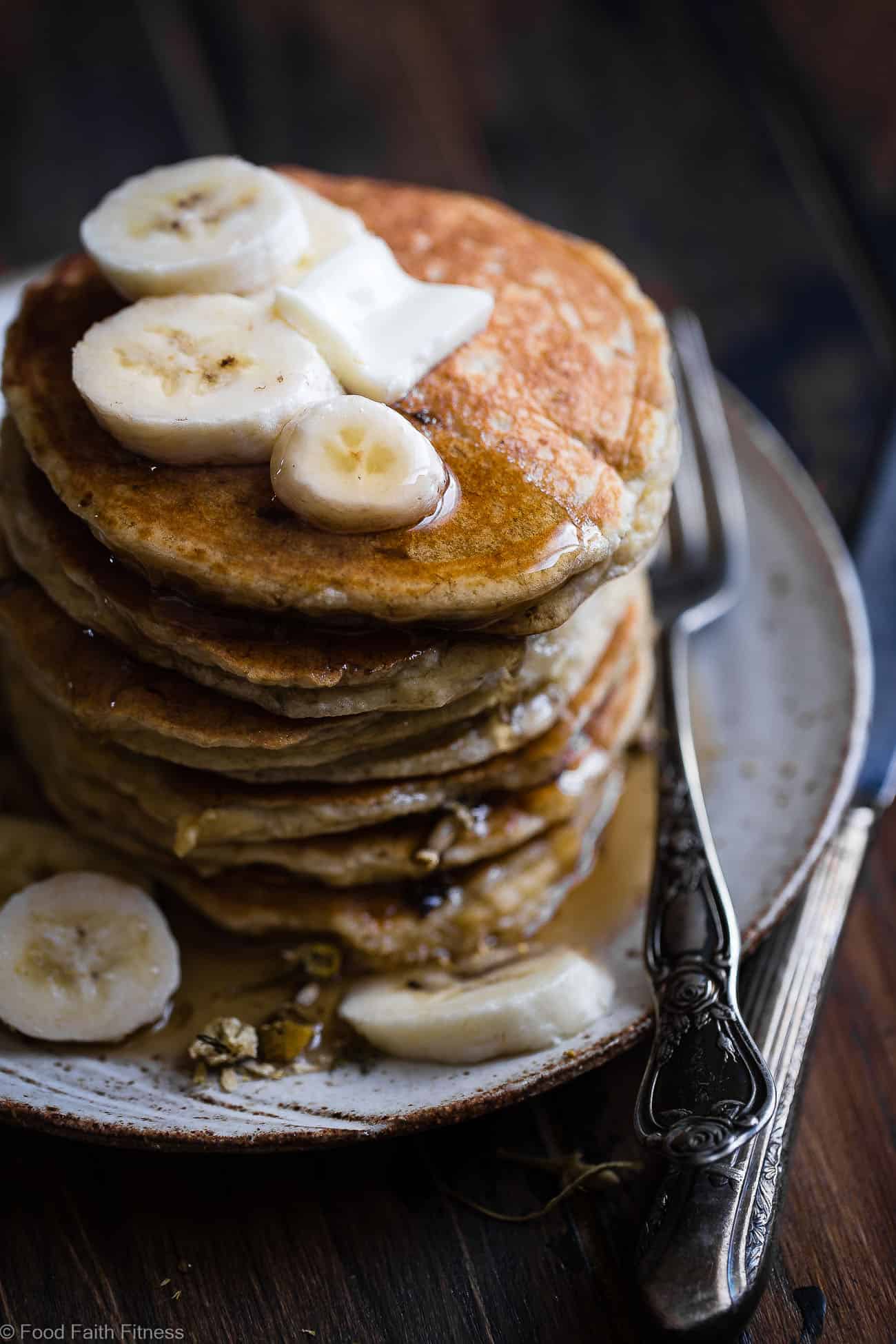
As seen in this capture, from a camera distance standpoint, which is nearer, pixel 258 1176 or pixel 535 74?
pixel 258 1176

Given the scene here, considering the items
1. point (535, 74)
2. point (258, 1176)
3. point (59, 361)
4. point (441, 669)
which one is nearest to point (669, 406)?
point (441, 669)

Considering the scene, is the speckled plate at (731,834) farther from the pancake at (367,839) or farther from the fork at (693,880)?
the pancake at (367,839)

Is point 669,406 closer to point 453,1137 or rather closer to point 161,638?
point 161,638

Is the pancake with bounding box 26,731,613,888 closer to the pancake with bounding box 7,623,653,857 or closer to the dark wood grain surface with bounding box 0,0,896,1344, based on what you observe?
the pancake with bounding box 7,623,653,857

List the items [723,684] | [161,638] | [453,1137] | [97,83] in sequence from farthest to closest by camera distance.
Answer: [97,83] → [723,684] → [453,1137] → [161,638]

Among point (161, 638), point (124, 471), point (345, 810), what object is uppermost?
point (124, 471)

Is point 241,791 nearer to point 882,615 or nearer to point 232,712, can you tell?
point 232,712

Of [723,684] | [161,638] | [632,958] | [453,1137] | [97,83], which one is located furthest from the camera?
[97,83]
